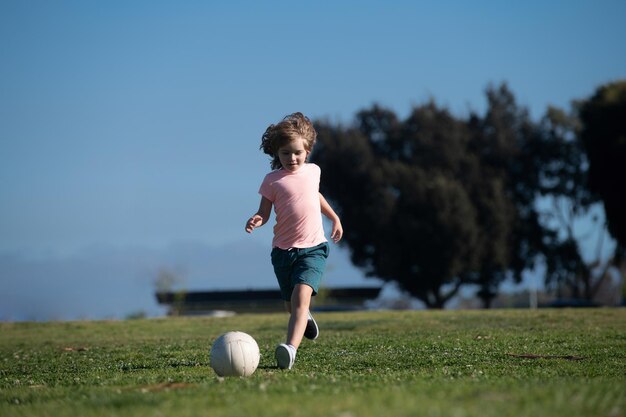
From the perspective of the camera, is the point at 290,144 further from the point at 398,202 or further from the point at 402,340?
the point at 398,202

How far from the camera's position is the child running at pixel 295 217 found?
10008 mm

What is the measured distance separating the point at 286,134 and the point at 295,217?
3.16 ft

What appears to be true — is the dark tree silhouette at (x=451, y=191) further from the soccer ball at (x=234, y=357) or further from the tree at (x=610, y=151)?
the soccer ball at (x=234, y=357)

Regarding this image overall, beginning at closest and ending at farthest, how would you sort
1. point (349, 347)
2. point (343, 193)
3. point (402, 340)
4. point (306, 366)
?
point (306, 366)
point (349, 347)
point (402, 340)
point (343, 193)

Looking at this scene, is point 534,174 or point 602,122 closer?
point 602,122

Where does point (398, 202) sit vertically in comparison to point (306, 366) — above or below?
above

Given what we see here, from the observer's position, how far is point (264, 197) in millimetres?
10555

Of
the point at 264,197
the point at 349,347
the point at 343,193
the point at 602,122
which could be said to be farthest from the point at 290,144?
the point at 343,193

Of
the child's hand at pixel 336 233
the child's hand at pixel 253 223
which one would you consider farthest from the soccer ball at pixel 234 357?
the child's hand at pixel 336 233

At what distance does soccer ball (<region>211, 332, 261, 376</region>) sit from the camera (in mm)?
9062

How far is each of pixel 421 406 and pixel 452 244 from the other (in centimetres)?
5178

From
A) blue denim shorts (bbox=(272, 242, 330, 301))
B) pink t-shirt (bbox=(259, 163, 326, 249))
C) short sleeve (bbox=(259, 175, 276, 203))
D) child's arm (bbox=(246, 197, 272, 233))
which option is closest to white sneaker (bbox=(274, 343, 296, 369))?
blue denim shorts (bbox=(272, 242, 330, 301))

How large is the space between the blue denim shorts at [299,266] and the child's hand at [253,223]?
375 millimetres

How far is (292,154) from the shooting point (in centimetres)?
1045
